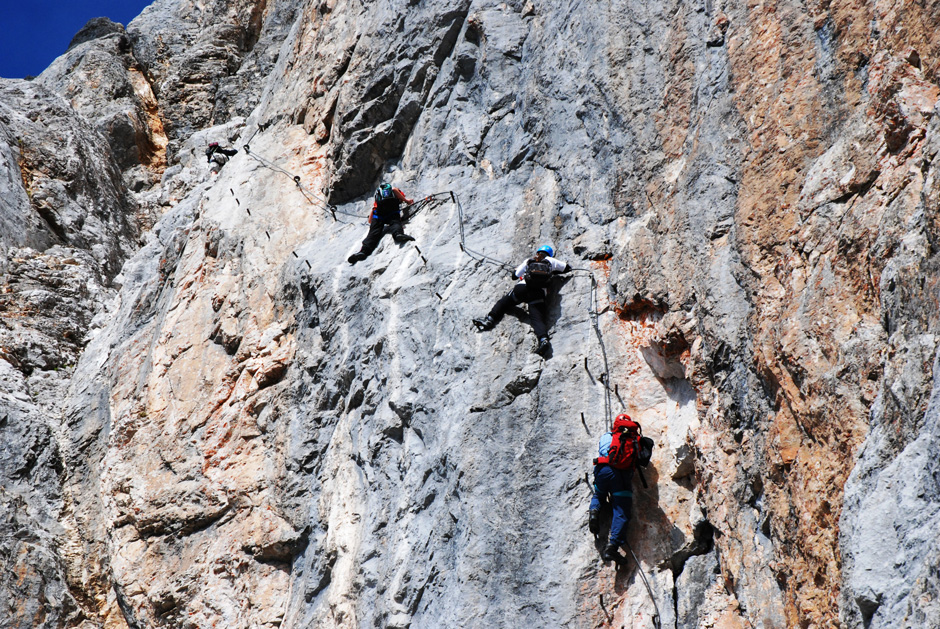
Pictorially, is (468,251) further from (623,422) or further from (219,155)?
(219,155)

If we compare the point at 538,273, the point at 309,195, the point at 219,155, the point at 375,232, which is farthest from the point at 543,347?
the point at 219,155

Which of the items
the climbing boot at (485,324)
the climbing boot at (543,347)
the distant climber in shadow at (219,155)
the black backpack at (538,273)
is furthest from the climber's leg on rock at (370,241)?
the distant climber in shadow at (219,155)

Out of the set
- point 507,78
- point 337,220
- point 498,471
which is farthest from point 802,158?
point 337,220

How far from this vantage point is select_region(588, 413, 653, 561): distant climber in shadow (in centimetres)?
848

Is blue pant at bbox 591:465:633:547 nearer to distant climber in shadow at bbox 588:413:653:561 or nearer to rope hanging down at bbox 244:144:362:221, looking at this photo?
distant climber in shadow at bbox 588:413:653:561

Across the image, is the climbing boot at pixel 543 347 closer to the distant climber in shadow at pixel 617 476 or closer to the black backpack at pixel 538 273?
the black backpack at pixel 538 273

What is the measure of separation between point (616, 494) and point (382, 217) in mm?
6655

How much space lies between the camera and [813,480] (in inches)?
264

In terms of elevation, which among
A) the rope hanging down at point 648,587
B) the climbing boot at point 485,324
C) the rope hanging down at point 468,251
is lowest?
the rope hanging down at point 648,587

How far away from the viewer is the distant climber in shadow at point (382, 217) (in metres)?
13.3

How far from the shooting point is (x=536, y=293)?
10328 millimetres

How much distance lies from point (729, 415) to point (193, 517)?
352 inches

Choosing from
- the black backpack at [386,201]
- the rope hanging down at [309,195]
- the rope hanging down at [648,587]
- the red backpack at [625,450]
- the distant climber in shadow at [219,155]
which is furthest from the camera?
the distant climber in shadow at [219,155]

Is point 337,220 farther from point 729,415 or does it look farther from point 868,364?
point 868,364
